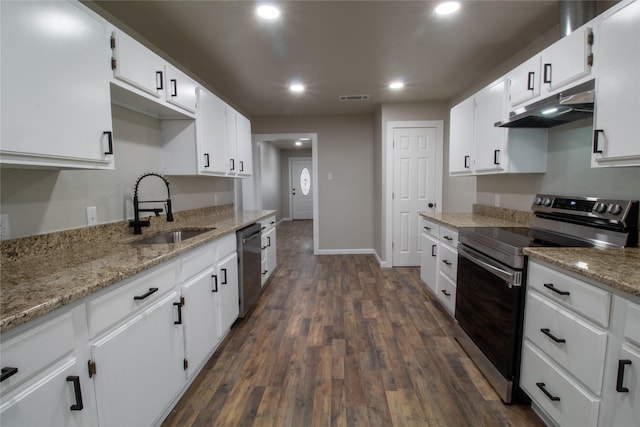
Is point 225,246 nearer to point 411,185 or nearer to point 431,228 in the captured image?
point 431,228

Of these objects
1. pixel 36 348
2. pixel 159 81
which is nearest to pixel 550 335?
pixel 36 348

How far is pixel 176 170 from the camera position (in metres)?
2.56

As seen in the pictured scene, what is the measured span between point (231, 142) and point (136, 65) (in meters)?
1.49

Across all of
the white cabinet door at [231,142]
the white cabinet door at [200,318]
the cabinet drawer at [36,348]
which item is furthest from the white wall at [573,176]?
the white cabinet door at [231,142]

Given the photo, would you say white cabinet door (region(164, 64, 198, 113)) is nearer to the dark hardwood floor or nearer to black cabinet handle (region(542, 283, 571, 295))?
the dark hardwood floor

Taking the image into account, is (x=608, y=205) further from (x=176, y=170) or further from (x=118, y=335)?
(x=176, y=170)

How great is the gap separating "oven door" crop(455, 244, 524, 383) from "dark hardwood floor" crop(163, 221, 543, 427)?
0.72ft

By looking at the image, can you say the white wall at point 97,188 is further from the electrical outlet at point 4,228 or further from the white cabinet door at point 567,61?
the white cabinet door at point 567,61

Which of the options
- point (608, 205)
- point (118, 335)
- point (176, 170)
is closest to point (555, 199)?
point (608, 205)

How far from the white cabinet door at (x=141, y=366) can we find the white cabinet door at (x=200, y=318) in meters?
0.09

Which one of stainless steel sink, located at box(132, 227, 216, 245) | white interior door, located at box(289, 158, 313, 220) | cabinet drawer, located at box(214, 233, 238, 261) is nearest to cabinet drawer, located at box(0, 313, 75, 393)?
stainless steel sink, located at box(132, 227, 216, 245)

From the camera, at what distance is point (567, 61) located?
5.65 ft

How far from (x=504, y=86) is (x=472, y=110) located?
1.68 ft

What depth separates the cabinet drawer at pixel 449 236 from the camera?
2.49m
